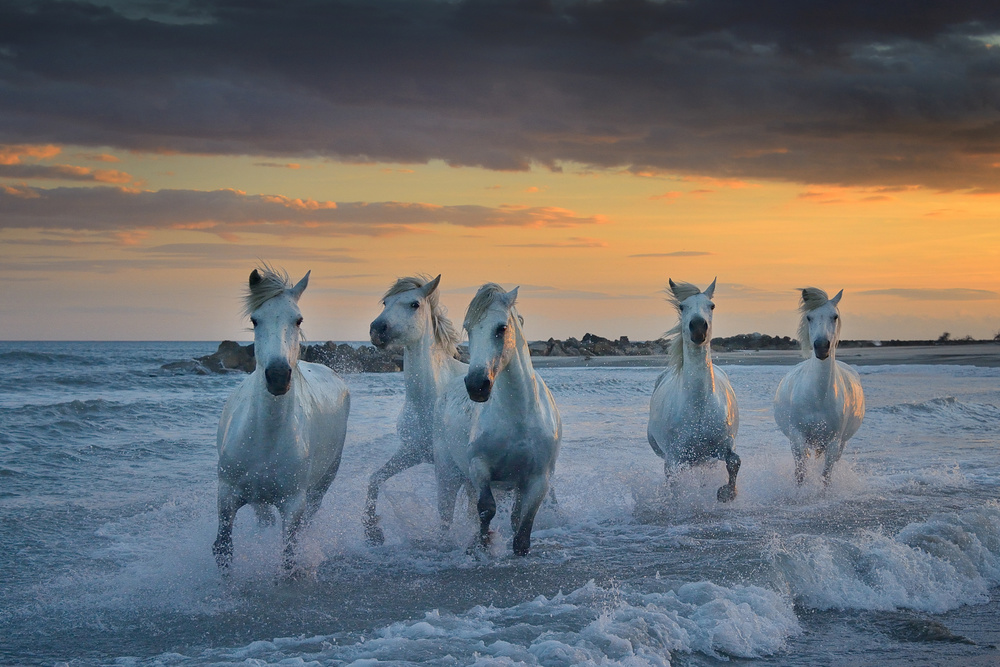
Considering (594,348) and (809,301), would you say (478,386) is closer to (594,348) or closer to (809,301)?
(809,301)

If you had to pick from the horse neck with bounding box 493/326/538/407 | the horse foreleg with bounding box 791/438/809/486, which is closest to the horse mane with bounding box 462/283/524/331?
the horse neck with bounding box 493/326/538/407

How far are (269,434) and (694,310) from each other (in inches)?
146

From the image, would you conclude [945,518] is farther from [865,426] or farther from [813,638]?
[865,426]

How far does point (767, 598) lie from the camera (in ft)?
15.1

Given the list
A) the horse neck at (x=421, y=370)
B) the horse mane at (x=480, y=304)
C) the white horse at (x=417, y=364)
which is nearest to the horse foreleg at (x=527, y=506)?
the horse mane at (x=480, y=304)

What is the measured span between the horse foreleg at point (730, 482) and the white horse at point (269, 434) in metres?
3.66

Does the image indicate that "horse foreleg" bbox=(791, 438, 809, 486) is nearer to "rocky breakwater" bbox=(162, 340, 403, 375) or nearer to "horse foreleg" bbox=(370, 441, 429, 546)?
"horse foreleg" bbox=(370, 441, 429, 546)

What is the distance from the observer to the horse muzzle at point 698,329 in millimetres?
6967

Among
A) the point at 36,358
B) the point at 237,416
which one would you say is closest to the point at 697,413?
the point at 237,416

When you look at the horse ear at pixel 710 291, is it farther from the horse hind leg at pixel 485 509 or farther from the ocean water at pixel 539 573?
the horse hind leg at pixel 485 509

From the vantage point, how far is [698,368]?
746 centimetres

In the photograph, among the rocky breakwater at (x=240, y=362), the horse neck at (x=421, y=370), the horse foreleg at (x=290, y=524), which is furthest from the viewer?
the rocky breakwater at (x=240, y=362)

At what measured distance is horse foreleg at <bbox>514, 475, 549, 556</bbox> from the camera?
18.4 feet

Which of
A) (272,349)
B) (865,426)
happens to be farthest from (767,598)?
(865,426)
